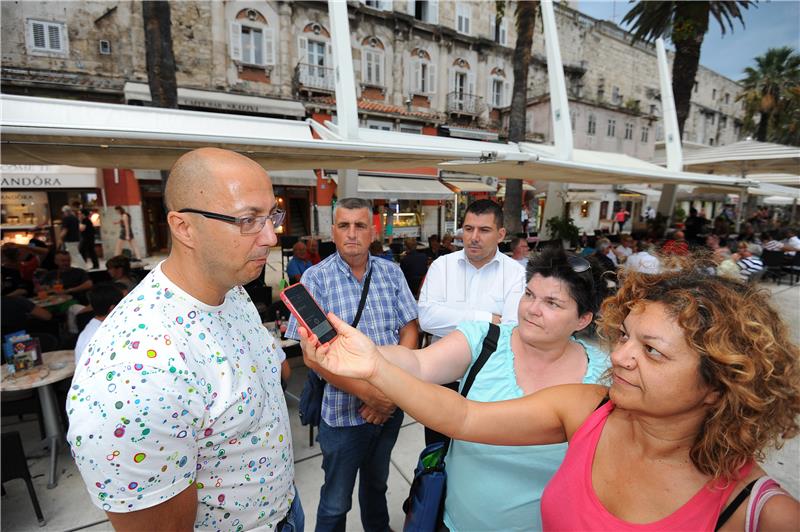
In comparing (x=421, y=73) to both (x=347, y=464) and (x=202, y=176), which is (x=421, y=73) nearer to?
(x=347, y=464)

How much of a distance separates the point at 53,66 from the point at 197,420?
17.7m

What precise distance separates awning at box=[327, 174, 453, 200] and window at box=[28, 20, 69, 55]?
406 inches

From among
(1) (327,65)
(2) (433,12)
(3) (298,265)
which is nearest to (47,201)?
(1) (327,65)

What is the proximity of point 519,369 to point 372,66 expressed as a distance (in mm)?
19812

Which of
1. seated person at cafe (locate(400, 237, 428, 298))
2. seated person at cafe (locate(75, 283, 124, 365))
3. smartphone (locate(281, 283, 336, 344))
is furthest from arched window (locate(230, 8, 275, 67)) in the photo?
smartphone (locate(281, 283, 336, 344))

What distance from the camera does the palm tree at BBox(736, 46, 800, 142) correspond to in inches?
1048

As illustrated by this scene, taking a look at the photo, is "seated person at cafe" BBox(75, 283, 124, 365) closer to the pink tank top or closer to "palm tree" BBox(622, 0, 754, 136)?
the pink tank top

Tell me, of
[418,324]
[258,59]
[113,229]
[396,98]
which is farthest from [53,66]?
[418,324]

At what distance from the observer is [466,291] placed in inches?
108

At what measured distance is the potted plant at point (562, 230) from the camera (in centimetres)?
1033

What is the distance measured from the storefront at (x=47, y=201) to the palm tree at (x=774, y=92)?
39582mm

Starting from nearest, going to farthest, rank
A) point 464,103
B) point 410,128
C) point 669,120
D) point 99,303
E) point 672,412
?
point 672,412 → point 99,303 → point 669,120 → point 410,128 → point 464,103

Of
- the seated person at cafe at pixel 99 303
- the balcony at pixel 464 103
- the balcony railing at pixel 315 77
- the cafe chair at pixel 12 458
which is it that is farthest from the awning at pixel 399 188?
the cafe chair at pixel 12 458

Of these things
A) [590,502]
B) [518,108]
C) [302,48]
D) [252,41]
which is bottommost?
[590,502]
